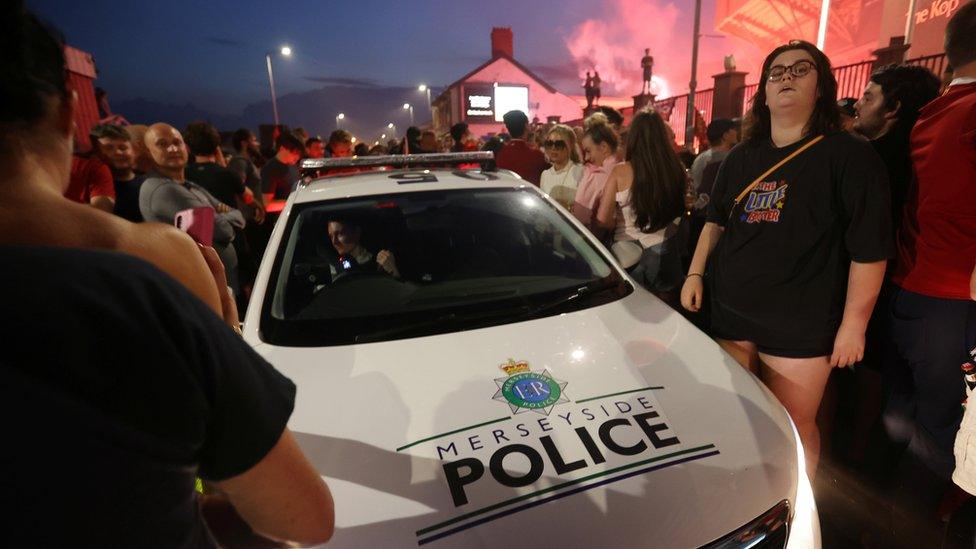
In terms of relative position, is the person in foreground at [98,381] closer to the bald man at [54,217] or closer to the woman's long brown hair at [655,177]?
the bald man at [54,217]

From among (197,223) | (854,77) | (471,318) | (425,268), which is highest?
(854,77)

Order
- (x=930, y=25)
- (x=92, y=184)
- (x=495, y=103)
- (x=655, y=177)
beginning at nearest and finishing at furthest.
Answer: (x=655, y=177)
(x=92, y=184)
(x=930, y=25)
(x=495, y=103)

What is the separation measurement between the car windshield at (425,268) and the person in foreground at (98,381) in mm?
1117

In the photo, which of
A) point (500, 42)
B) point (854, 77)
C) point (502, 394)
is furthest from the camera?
point (500, 42)

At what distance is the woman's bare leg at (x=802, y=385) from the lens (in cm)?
206

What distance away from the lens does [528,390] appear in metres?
1.55

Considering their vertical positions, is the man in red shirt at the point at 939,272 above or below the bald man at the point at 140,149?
below

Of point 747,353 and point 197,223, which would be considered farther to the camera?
point 747,353

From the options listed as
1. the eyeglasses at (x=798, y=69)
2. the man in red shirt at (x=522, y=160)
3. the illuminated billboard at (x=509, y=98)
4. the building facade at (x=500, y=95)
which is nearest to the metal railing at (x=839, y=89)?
the man in red shirt at (x=522, y=160)

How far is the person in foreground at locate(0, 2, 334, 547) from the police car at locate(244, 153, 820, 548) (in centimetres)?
59

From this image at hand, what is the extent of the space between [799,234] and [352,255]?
6.11 ft

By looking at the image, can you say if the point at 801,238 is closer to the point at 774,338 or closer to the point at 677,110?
the point at 774,338

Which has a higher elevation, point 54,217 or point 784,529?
point 54,217

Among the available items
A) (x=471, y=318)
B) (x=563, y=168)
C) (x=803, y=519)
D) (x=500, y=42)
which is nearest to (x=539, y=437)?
(x=471, y=318)
